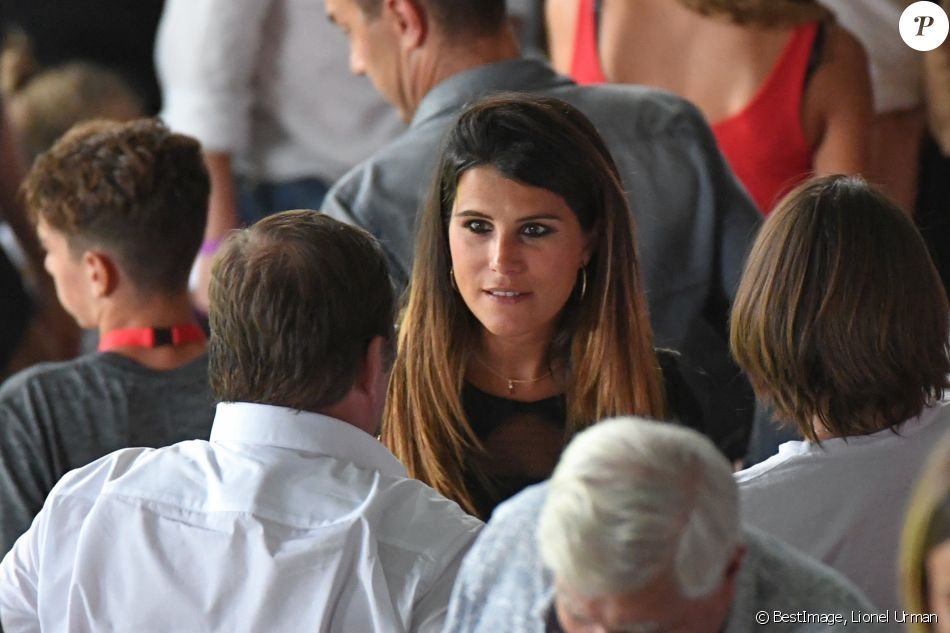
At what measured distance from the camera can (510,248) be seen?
2221 mm

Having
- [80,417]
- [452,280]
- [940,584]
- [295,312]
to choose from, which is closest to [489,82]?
[452,280]

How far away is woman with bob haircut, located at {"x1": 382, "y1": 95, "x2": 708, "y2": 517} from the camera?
2.23 meters

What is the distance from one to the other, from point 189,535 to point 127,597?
11 cm

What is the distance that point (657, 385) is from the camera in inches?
92.2

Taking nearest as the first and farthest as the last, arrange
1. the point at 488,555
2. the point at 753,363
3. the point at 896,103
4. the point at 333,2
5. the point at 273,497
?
the point at 488,555, the point at 273,497, the point at 753,363, the point at 333,2, the point at 896,103

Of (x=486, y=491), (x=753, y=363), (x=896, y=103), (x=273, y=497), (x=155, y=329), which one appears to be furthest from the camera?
(x=896, y=103)

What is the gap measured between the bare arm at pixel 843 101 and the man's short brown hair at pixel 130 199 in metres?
1.27

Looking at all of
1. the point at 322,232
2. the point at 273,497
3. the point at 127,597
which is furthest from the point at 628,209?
the point at 127,597

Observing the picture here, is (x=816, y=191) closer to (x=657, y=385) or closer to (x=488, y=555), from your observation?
(x=657, y=385)

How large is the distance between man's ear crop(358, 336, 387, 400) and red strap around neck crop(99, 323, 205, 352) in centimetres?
74

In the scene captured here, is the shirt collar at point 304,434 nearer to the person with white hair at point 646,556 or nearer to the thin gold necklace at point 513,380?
the person with white hair at point 646,556

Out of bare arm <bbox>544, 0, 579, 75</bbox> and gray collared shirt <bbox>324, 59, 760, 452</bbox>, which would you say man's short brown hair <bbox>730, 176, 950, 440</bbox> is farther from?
bare arm <bbox>544, 0, 579, 75</bbox>

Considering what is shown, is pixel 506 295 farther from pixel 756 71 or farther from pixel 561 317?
pixel 756 71

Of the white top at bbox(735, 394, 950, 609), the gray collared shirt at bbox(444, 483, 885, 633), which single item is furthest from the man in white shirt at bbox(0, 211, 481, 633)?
the white top at bbox(735, 394, 950, 609)
